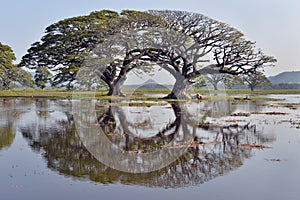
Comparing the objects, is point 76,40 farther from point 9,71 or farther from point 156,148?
point 156,148

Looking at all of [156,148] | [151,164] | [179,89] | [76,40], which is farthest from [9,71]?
[151,164]

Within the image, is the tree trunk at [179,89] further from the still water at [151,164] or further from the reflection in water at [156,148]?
the still water at [151,164]

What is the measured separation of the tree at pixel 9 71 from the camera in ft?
182

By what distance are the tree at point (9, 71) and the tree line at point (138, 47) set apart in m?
11.3

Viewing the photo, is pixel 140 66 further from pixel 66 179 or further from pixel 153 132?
pixel 66 179

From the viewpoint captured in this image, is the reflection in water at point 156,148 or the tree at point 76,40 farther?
the tree at point 76,40

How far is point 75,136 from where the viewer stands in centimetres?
1311

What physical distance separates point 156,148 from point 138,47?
107 ft

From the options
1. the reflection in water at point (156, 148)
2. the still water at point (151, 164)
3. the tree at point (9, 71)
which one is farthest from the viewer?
the tree at point (9, 71)

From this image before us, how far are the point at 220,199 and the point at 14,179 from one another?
15.1ft

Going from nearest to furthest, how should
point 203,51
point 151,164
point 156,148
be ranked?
1. point 151,164
2. point 156,148
3. point 203,51

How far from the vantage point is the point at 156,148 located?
10906mm

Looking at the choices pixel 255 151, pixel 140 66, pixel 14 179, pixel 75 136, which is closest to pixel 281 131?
pixel 255 151

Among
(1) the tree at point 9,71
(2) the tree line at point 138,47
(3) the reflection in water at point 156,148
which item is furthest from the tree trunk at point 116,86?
(3) the reflection in water at point 156,148
